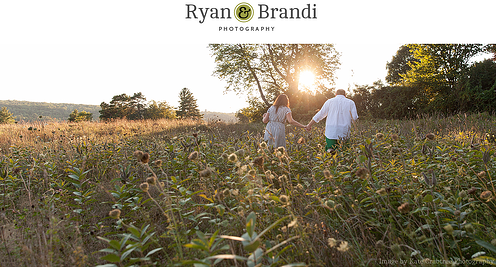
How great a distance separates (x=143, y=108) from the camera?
232 feet

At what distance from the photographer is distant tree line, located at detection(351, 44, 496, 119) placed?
13172mm

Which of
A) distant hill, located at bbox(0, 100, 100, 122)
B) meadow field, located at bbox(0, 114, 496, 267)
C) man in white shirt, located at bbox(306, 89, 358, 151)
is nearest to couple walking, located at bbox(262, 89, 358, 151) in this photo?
man in white shirt, located at bbox(306, 89, 358, 151)

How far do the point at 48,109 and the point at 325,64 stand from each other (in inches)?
5481

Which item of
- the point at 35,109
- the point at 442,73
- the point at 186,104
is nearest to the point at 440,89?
the point at 442,73

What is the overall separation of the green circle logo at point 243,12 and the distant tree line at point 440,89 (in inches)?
451

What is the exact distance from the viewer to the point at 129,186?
255cm

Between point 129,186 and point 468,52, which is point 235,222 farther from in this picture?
point 468,52

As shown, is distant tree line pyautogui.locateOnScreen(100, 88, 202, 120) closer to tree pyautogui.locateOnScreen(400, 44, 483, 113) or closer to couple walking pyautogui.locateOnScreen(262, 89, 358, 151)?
tree pyautogui.locateOnScreen(400, 44, 483, 113)

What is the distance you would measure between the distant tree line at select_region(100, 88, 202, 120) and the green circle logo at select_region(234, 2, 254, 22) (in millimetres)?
56838

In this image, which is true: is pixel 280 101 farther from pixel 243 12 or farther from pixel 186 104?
pixel 186 104

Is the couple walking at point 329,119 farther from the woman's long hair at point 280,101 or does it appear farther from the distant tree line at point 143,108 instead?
the distant tree line at point 143,108

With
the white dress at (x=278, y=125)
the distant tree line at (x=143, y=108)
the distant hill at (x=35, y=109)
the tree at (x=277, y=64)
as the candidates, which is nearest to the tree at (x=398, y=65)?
the tree at (x=277, y=64)

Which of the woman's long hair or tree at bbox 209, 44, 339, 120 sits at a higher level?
tree at bbox 209, 44, 339, 120

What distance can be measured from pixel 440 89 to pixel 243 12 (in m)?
15.9
